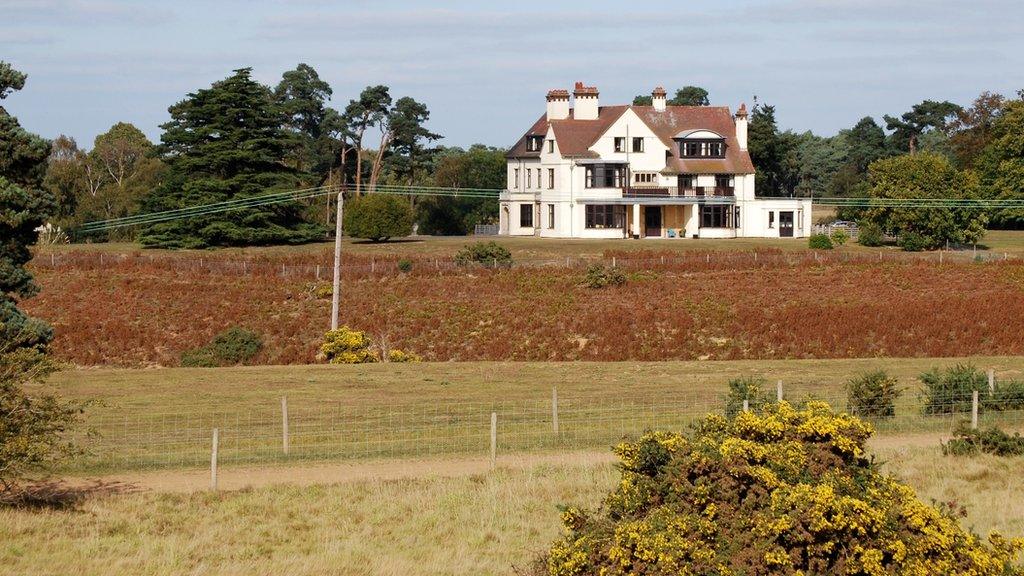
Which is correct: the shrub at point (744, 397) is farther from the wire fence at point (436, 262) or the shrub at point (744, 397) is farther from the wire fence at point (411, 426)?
the wire fence at point (436, 262)

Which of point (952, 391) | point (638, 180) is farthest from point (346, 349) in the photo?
point (638, 180)

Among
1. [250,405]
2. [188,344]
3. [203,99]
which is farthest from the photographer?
[203,99]

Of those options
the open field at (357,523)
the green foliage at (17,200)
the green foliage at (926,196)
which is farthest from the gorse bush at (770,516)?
the green foliage at (926,196)

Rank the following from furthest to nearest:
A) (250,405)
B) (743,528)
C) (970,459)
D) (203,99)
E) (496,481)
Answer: (203,99), (250,405), (970,459), (496,481), (743,528)

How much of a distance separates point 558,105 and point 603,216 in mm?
9318

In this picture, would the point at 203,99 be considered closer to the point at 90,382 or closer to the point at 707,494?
the point at 90,382

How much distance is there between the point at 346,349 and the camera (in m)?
51.4

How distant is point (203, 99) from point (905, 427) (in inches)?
2584

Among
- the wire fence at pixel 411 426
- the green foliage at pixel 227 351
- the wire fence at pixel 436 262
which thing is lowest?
the green foliage at pixel 227 351

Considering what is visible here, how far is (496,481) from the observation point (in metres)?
23.5

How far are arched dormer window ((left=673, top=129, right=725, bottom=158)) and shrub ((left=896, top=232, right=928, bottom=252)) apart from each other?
14852mm

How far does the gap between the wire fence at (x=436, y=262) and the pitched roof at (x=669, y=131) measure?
1438 centimetres

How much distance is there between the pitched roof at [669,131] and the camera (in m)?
88.8

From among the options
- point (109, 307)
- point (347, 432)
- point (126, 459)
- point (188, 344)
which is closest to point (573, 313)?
point (188, 344)
